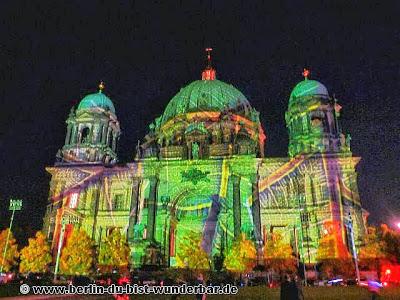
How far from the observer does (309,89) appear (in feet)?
171

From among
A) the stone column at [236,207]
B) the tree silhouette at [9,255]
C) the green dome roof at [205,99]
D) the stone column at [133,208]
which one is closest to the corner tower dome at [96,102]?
the green dome roof at [205,99]

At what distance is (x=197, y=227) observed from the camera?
47438 mm

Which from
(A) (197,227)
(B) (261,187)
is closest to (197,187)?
(A) (197,227)

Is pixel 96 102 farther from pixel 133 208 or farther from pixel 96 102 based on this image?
pixel 133 208

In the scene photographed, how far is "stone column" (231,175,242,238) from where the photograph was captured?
4281cm

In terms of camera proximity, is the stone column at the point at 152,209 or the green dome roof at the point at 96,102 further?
the green dome roof at the point at 96,102

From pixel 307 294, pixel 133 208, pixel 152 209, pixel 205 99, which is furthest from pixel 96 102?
pixel 307 294

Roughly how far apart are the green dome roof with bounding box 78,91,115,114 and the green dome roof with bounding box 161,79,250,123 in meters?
10.3

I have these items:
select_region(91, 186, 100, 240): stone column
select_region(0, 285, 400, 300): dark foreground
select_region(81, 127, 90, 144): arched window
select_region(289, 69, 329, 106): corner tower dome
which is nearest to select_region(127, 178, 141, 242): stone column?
select_region(91, 186, 100, 240): stone column

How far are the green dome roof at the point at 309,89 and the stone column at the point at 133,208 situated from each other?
26239 mm

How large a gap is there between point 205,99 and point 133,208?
2458 centimetres

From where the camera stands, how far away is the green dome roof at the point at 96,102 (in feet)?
183

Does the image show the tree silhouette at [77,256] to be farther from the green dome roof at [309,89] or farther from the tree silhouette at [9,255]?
the green dome roof at [309,89]

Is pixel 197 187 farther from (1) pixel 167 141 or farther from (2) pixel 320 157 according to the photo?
(2) pixel 320 157
